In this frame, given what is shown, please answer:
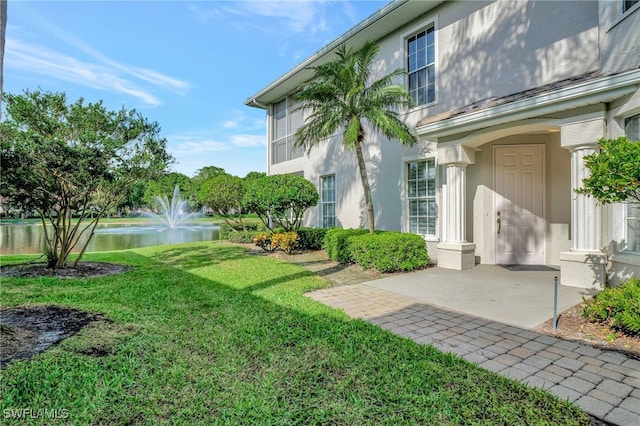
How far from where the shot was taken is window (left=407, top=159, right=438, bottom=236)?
31.1ft

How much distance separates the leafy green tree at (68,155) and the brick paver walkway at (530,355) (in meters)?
6.22

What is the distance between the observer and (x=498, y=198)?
8.74 meters

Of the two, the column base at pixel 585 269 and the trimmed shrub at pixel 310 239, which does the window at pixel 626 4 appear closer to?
the column base at pixel 585 269

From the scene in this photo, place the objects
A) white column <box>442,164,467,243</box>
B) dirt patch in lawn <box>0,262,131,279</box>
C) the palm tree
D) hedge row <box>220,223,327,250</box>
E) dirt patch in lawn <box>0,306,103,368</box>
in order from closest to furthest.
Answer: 1. dirt patch in lawn <box>0,306,103,368</box>
2. dirt patch in lawn <box>0,262,131,279</box>
3. white column <box>442,164,467,243</box>
4. the palm tree
5. hedge row <box>220,223,327,250</box>

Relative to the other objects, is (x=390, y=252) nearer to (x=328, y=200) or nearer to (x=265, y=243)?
(x=265, y=243)

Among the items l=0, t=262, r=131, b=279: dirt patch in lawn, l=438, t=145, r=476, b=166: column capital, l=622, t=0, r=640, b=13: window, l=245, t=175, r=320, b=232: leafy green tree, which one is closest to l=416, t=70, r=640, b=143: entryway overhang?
l=438, t=145, r=476, b=166: column capital

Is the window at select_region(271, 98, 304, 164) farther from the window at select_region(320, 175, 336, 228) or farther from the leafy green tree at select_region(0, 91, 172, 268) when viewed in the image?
the leafy green tree at select_region(0, 91, 172, 268)

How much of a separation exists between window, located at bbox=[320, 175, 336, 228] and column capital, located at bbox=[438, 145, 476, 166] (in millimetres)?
5903

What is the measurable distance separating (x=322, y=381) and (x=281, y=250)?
31.4 feet

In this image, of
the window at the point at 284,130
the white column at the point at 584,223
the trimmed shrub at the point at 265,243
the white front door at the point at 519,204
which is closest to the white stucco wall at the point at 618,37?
the white column at the point at 584,223

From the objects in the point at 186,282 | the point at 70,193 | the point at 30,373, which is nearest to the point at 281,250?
the point at 186,282

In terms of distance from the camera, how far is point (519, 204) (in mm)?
8617

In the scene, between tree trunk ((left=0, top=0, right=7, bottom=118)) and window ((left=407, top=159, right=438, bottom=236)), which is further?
window ((left=407, top=159, right=438, bottom=236))

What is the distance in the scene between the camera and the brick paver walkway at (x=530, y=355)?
9.10 feet
